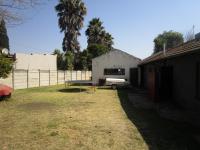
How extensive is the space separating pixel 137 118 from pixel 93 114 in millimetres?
1976

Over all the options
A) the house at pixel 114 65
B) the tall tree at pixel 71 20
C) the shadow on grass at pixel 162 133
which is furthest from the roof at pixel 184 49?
the tall tree at pixel 71 20

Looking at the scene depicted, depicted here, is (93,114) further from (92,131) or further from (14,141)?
(14,141)

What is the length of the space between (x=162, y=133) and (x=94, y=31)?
53.3 meters

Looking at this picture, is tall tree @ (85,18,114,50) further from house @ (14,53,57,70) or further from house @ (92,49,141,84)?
house @ (92,49,141,84)

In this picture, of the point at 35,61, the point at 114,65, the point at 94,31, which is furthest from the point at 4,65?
the point at 94,31

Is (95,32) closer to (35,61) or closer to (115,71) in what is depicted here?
(35,61)

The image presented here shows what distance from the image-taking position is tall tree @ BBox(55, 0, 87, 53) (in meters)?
54.0

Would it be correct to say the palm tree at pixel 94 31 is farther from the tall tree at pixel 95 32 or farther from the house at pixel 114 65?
the house at pixel 114 65

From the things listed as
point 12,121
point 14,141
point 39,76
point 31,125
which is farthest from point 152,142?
point 39,76

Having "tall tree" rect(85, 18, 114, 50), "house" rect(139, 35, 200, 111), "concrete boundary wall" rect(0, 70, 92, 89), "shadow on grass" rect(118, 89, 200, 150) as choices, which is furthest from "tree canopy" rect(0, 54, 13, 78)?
"tall tree" rect(85, 18, 114, 50)

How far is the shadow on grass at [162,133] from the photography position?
283 inches

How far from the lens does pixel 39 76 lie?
32125 millimetres

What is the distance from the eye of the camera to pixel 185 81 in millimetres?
13242

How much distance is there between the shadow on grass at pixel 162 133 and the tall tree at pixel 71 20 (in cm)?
4427
